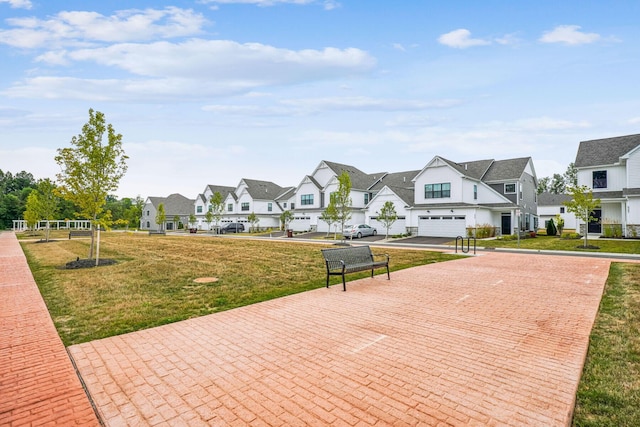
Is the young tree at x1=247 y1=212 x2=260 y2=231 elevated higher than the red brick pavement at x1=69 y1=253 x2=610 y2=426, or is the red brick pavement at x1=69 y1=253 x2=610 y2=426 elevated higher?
the young tree at x1=247 y1=212 x2=260 y2=231

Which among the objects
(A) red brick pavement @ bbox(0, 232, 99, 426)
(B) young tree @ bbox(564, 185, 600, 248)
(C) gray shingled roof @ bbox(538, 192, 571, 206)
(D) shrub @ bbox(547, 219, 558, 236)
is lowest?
(A) red brick pavement @ bbox(0, 232, 99, 426)

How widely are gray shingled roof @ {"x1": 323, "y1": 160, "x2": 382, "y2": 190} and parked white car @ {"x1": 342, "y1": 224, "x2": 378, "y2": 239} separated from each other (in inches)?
300

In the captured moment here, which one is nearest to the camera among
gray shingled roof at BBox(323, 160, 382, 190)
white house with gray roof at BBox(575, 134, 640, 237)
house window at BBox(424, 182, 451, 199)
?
white house with gray roof at BBox(575, 134, 640, 237)

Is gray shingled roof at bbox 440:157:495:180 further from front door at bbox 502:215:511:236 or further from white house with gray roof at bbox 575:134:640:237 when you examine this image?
white house with gray roof at bbox 575:134:640:237

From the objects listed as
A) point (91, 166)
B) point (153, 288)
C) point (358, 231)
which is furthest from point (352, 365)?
point (358, 231)

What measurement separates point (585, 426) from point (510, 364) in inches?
55.9

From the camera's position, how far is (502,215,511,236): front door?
3522 cm

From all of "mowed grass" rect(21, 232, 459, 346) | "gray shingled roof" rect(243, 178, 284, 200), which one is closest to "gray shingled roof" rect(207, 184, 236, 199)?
"gray shingled roof" rect(243, 178, 284, 200)

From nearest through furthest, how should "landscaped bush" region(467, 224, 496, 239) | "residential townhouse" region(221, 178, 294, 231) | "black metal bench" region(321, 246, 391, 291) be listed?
"black metal bench" region(321, 246, 391, 291) < "landscaped bush" region(467, 224, 496, 239) < "residential townhouse" region(221, 178, 294, 231)

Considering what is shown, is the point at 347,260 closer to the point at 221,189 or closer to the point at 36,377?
the point at 36,377

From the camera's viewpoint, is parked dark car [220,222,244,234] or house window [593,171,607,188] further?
parked dark car [220,222,244,234]

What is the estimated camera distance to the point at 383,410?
339 cm

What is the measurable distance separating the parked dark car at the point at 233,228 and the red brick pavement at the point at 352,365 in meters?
47.6

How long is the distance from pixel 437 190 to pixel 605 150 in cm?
1635
